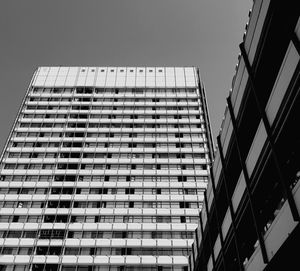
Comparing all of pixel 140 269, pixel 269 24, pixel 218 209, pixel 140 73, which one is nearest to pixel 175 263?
pixel 140 269

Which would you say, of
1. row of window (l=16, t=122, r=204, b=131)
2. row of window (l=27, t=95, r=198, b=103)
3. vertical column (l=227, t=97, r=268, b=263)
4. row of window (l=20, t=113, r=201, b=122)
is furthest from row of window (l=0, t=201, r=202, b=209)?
vertical column (l=227, t=97, r=268, b=263)

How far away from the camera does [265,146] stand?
13.1 m

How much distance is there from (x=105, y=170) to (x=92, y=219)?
317 inches

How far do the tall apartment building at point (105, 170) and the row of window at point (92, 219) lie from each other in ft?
0.44

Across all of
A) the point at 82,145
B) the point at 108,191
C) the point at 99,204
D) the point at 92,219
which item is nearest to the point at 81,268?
the point at 92,219

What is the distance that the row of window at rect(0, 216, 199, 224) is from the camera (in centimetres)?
4428

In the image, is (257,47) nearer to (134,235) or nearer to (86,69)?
(134,235)

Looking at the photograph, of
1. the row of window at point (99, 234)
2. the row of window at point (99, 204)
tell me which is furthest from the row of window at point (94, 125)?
the row of window at point (99, 234)

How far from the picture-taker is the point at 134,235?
1687 inches

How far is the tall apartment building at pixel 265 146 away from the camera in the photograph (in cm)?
1123

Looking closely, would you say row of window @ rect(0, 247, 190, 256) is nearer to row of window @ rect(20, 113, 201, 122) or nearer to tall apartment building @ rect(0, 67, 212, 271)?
tall apartment building @ rect(0, 67, 212, 271)

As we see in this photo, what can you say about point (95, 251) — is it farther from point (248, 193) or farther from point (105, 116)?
point (248, 193)

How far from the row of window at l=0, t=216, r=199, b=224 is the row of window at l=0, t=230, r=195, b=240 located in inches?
64.4

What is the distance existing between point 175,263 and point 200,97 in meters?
30.7
